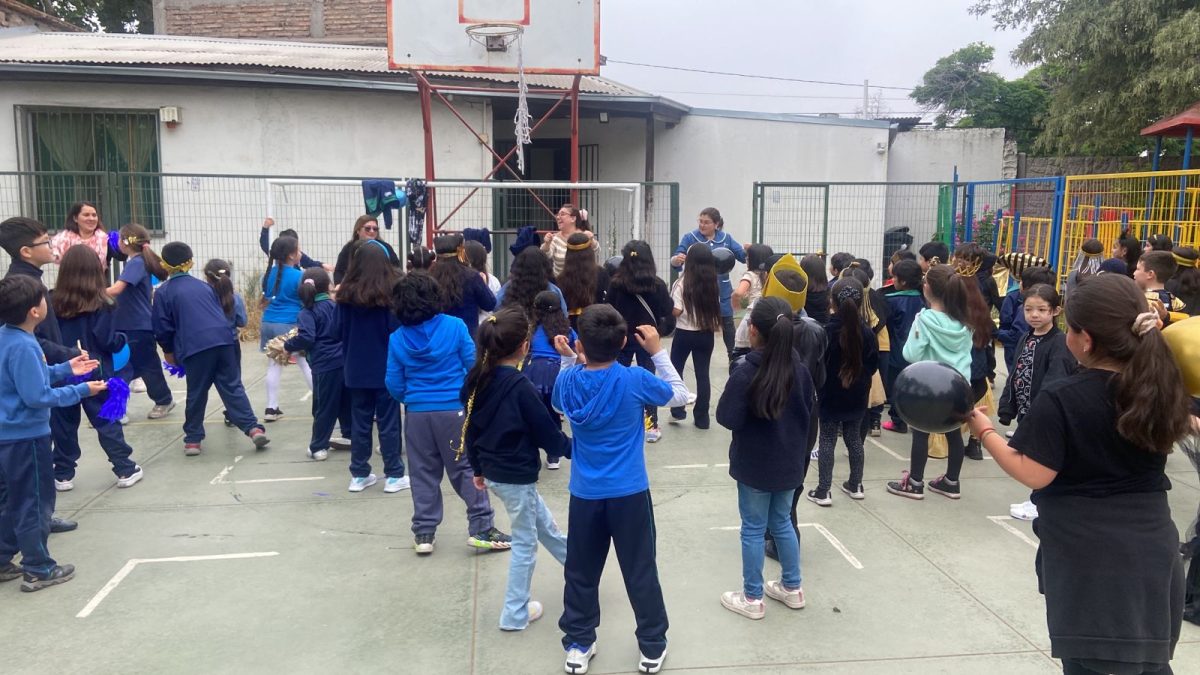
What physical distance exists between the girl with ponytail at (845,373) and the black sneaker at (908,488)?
47cm

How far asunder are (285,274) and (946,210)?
1112cm

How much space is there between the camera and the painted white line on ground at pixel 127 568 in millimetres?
4164

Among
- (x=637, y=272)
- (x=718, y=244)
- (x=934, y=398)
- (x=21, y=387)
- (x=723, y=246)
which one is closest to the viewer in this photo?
(x=934, y=398)

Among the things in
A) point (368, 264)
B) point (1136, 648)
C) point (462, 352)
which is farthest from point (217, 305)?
point (1136, 648)

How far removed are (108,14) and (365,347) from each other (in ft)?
105

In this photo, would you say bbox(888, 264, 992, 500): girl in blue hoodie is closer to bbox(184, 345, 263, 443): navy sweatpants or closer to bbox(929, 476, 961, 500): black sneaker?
bbox(929, 476, 961, 500): black sneaker

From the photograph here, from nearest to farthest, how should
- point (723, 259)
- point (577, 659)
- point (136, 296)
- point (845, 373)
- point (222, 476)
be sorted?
1. point (577, 659)
2. point (845, 373)
3. point (222, 476)
4. point (136, 296)
5. point (723, 259)

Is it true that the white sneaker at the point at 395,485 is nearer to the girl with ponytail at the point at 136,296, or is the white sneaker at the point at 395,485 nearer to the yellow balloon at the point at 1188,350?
the girl with ponytail at the point at 136,296

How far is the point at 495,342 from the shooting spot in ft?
12.2

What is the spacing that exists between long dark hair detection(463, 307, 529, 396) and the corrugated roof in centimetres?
951

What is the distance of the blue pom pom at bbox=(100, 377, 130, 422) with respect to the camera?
528 cm

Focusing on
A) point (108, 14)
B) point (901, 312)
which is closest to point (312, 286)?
point (901, 312)

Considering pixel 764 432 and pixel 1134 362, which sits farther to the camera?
pixel 764 432

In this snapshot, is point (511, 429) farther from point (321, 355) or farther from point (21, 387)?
point (321, 355)
